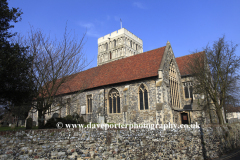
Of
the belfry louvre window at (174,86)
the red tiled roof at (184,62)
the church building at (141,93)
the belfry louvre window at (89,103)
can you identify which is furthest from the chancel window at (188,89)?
the belfry louvre window at (89,103)

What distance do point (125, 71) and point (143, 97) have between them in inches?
194

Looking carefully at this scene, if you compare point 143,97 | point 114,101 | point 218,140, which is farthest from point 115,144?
point 114,101

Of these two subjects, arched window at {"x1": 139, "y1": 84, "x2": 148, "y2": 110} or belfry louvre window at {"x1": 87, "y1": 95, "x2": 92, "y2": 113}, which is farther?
belfry louvre window at {"x1": 87, "y1": 95, "x2": 92, "y2": 113}

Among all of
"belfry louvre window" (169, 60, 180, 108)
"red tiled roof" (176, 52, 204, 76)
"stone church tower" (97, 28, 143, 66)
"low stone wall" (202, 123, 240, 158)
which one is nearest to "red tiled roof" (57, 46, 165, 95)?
"belfry louvre window" (169, 60, 180, 108)

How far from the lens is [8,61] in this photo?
24.0ft

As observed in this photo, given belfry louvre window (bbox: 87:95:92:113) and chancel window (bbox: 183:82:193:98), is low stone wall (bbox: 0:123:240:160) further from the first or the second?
belfry louvre window (bbox: 87:95:92:113)

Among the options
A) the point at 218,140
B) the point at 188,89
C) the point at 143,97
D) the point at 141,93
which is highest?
the point at 188,89

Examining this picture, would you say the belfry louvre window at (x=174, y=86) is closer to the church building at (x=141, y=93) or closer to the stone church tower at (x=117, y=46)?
the church building at (x=141, y=93)

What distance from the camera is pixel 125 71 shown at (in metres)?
23.6

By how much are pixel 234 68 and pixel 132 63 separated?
467 inches

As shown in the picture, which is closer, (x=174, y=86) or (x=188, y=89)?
(x=174, y=86)

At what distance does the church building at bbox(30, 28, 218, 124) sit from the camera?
63.7 ft

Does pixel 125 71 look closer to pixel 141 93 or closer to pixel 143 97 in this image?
pixel 141 93

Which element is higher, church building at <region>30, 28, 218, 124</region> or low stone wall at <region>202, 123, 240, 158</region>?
church building at <region>30, 28, 218, 124</region>
